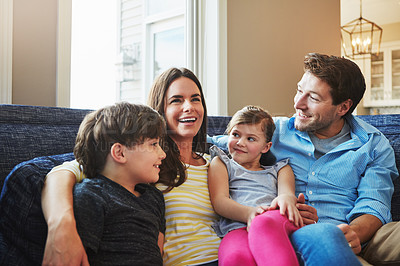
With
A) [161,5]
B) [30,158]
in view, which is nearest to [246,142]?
[30,158]

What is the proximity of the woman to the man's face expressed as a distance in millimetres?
443

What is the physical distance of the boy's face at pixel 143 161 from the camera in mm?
1171

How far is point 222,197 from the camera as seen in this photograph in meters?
1.38

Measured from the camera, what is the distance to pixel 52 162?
3.91 feet

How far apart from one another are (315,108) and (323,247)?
31.1 inches

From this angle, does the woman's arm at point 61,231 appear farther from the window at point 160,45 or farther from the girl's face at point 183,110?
the window at point 160,45

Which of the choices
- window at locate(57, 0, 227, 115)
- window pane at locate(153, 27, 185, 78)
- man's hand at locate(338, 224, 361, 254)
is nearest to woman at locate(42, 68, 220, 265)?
man's hand at locate(338, 224, 361, 254)

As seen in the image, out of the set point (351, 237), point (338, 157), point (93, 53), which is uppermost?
point (93, 53)

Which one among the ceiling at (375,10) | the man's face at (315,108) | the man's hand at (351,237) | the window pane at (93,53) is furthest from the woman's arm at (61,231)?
the ceiling at (375,10)

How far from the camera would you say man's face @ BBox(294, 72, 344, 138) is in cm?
171

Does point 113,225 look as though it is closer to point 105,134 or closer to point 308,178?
point 105,134

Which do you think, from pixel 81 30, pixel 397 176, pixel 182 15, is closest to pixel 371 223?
pixel 397 176

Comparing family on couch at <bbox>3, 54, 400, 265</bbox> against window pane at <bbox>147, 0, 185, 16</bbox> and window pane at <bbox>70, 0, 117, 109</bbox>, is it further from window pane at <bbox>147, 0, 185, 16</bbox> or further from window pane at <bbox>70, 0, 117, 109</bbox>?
window pane at <bbox>147, 0, 185, 16</bbox>

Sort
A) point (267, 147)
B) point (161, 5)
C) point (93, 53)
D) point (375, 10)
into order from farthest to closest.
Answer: point (375, 10) < point (161, 5) < point (93, 53) < point (267, 147)
